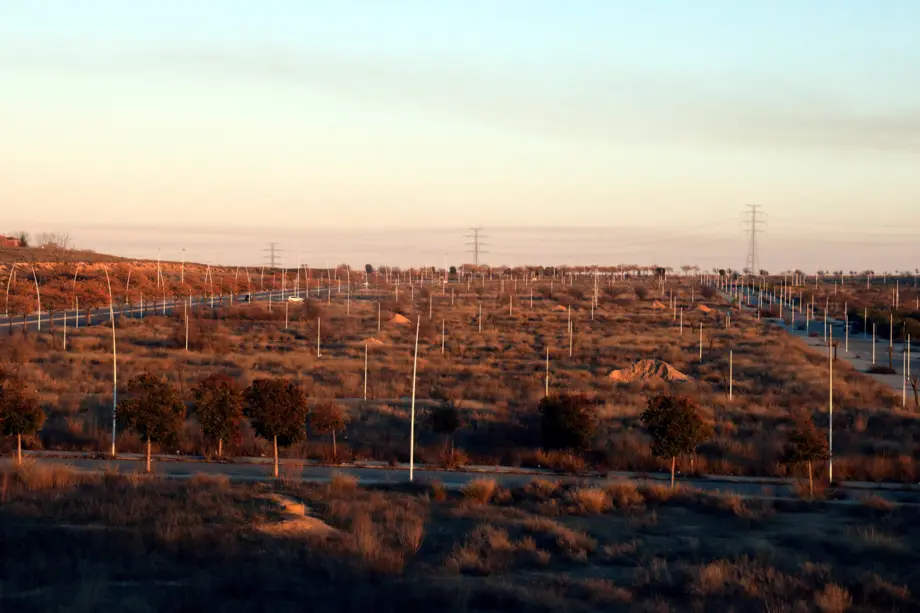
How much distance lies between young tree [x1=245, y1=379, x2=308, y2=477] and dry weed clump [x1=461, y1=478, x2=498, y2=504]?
6.08m

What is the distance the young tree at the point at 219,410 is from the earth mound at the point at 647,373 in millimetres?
24389

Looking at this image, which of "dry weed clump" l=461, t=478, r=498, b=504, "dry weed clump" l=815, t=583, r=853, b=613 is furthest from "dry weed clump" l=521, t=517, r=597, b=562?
"dry weed clump" l=815, t=583, r=853, b=613

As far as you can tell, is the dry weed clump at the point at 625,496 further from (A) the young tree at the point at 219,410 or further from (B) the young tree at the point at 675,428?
(A) the young tree at the point at 219,410

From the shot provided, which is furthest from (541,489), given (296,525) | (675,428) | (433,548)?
(296,525)

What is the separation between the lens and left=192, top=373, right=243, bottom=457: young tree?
2666cm

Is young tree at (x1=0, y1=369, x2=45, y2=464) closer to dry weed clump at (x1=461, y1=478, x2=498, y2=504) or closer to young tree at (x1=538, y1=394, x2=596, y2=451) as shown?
dry weed clump at (x1=461, y1=478, x2=498, y2=504)

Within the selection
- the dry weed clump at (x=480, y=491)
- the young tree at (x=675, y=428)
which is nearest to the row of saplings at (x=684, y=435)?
the young tree at (x=675, y=428)

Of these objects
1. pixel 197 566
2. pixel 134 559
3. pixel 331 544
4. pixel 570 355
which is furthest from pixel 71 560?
pixel 570 355

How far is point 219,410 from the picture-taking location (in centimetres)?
2667

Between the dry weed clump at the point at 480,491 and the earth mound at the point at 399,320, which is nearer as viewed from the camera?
the dry weed clump at the point at 480,491

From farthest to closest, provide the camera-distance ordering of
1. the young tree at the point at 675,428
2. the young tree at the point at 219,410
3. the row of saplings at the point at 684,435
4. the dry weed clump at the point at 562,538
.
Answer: the young tree at the point at 219,410 → the young tree at the point at 675,428 → the row of saplings at the point at 684,435 → the dry weed clump at the point at 562,538

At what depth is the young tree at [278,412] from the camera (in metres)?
25.8

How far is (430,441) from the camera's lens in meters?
31.5

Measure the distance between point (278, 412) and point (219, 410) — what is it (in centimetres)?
206
